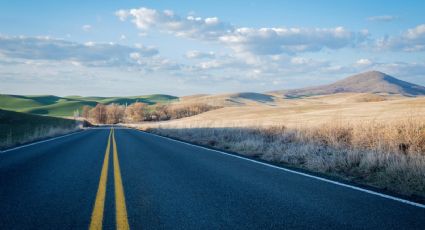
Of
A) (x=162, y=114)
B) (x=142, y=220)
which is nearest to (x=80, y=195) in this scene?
(x=142, y=220)

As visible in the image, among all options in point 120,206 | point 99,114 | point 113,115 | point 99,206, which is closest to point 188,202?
point 120,206

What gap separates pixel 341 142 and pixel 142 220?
10375 millimetres

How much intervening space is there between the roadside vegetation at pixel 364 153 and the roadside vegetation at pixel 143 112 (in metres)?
96.0

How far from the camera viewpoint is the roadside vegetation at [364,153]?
24.4ft

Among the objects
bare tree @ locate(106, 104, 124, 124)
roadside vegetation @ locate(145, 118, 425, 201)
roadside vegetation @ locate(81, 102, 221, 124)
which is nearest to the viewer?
roadside vegetation @ locate(145, 118, 425, 201)

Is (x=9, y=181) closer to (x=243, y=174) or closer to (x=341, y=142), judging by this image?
(x=243, y=174)

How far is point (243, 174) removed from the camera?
8.31 m

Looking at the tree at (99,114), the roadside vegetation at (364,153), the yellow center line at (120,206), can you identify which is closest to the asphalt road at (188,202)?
the yellow center line at (120,206)

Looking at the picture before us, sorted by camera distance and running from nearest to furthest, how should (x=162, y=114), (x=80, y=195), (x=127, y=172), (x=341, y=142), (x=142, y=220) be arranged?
(x=142, y=220) → (x=80, y=195) → (x=127, y=172) → (x=341, y=142) → (x=162, y=114)

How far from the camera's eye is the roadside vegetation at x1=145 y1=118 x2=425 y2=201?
7.43 metres

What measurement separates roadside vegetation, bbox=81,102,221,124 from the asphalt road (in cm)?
10326

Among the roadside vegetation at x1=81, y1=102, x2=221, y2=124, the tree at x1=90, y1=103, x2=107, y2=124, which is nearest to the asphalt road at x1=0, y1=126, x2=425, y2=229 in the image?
the roadside vegetation at x1=81, y1=102, x2=221, y2=124

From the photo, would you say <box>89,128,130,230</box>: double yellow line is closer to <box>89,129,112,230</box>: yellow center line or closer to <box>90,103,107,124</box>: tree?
<box>89,129,112,230</box>: yellow center line

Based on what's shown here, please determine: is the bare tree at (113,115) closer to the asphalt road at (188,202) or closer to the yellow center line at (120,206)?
the asphalt road at (188,202)
